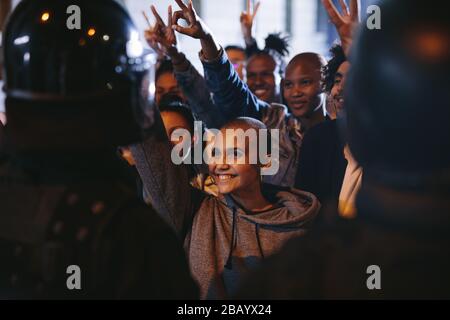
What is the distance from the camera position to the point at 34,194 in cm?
171

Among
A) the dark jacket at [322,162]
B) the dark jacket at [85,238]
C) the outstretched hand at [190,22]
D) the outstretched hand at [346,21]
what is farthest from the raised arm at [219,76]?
the dark jacket at [85,238]

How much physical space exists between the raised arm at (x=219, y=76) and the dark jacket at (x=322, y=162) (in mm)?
427

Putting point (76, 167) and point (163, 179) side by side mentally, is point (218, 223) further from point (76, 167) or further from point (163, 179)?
point (76, 167)

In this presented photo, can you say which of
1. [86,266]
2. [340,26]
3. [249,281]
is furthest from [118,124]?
[340,26]

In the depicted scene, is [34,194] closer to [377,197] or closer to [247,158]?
[377,197]

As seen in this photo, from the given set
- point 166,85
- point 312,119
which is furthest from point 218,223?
point 166,85

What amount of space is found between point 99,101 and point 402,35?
0.75m

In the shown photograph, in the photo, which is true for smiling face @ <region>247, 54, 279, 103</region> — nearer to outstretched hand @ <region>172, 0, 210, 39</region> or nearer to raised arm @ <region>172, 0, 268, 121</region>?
raised arm @ <region>172, 0, 268, 121</region>

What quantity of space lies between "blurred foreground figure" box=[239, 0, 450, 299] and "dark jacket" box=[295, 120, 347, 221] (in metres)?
1.57

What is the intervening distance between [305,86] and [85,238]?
2.25 metres

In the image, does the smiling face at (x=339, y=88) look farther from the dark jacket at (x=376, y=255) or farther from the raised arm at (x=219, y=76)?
the dark jacket at (x=376, y=255)

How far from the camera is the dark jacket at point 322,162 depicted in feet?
9.64
